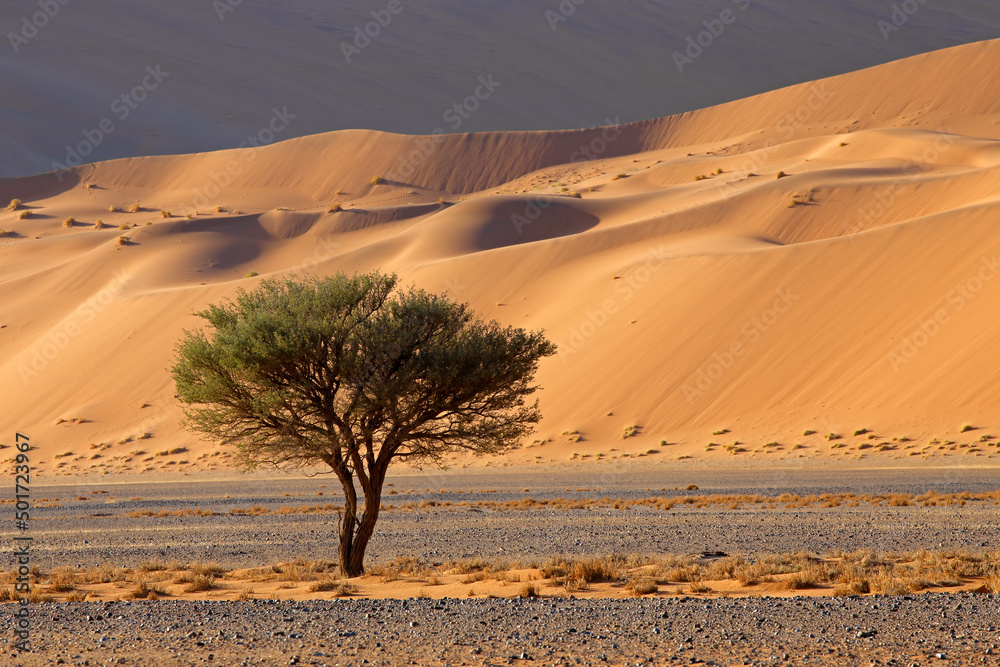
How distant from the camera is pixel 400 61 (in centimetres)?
12781

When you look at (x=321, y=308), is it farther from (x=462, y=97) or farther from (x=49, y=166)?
(x=462, y=97)

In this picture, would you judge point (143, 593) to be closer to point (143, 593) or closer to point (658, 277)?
point (143, 593)

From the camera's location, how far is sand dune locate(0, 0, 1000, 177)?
98.8m

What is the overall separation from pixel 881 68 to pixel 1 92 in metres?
86.0

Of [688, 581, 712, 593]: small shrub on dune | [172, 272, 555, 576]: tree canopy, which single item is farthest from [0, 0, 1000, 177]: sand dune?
[688, 581, 712, 593]: small shrub on dune

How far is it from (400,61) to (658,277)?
326 ft

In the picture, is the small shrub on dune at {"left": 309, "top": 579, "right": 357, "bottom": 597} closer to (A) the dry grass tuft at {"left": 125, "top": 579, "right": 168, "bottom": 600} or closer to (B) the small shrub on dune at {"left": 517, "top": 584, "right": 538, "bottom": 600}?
(A) the dry grass tuft at {"left": 125, "top": 579, "right": 168, "bottom": 600}

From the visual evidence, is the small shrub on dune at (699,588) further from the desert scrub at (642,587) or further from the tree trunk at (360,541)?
the tree trunk at (360,541)

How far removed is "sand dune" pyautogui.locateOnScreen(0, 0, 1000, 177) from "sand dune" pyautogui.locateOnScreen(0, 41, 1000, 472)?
27.7 metres

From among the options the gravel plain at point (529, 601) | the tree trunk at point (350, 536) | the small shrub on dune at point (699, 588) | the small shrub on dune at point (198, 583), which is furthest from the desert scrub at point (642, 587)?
the small shrub on dune at point (198, 583)

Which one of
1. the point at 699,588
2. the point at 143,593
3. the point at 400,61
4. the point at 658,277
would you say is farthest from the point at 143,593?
the point at 400,61

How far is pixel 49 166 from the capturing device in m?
83.0

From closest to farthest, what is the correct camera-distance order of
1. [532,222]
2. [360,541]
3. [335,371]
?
[335,371], [360,541], [532,222]

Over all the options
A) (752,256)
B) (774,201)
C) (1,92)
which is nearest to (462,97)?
(1,92)
